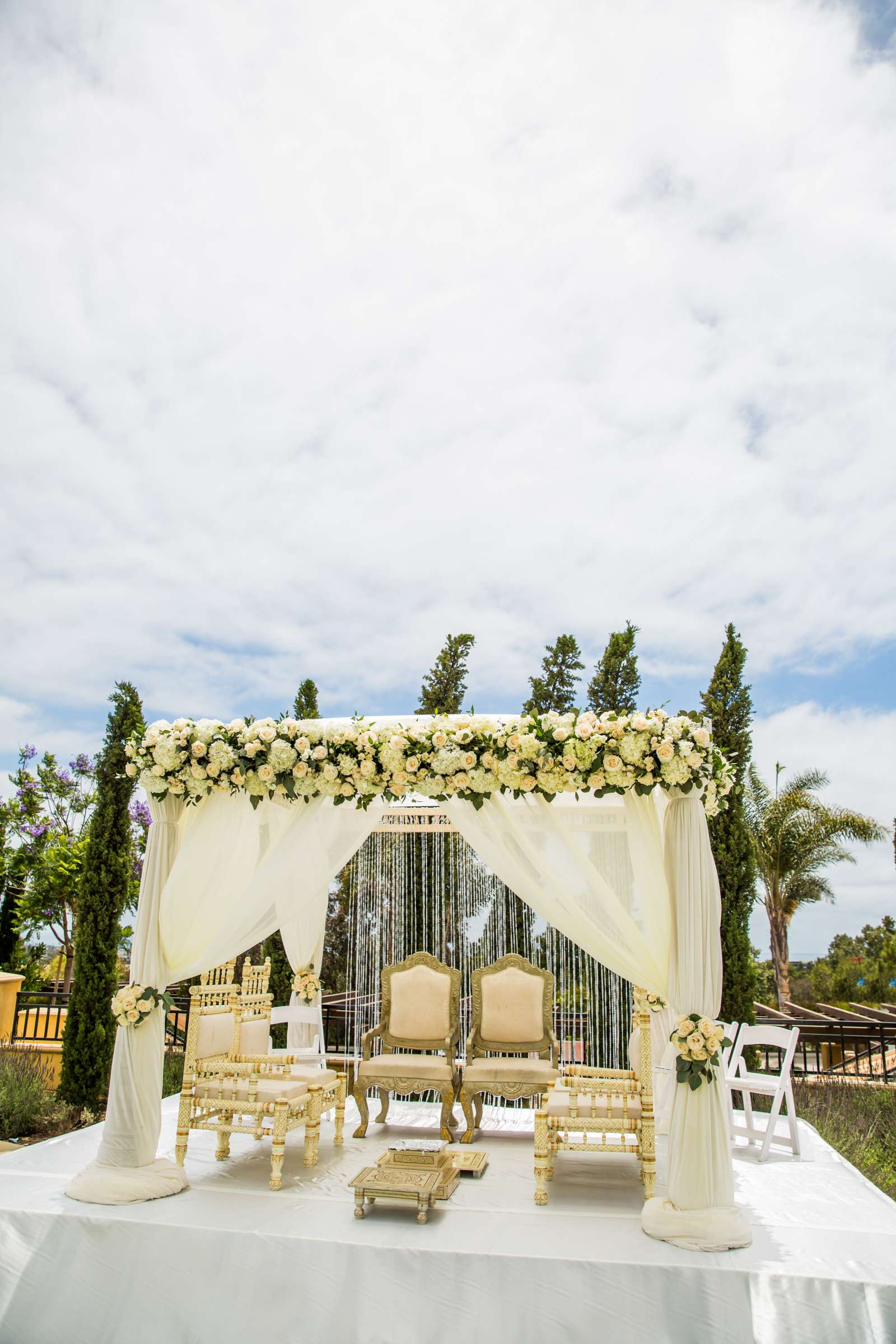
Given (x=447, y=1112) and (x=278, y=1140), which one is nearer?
(x=278, y=1140)

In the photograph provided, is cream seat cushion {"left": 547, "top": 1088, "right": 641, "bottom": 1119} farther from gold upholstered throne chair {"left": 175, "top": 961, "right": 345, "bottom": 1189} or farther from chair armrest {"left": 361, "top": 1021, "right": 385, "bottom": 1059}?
chair armrest {"left": 361, "top": 1021, "right": 385, "bottom": 1059}

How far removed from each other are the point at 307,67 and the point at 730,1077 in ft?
23.5

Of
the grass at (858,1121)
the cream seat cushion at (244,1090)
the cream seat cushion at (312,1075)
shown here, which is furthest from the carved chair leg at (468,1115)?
the grass at (858,1121)

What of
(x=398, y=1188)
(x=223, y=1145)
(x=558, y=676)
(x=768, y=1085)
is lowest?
(x=223, y=1145)

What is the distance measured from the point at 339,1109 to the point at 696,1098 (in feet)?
8.52

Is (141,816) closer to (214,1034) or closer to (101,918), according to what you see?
(101,918)

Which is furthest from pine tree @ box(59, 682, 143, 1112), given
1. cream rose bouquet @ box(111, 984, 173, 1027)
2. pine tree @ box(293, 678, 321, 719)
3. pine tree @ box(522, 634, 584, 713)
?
pine tree @ box(522, 634, 584, 713)

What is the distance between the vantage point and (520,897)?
4512 millimetres

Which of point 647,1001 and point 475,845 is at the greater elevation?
point 475,845

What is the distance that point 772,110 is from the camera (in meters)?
5.32

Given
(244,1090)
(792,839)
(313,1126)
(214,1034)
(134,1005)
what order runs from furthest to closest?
(792,839), (214,1034), (313,1126), (244,1090), (134,1005)

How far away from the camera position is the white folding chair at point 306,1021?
638cm

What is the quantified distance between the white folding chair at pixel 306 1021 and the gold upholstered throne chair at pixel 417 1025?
0.50 m

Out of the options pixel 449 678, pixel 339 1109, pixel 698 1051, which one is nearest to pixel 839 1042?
pixel 339 1109
